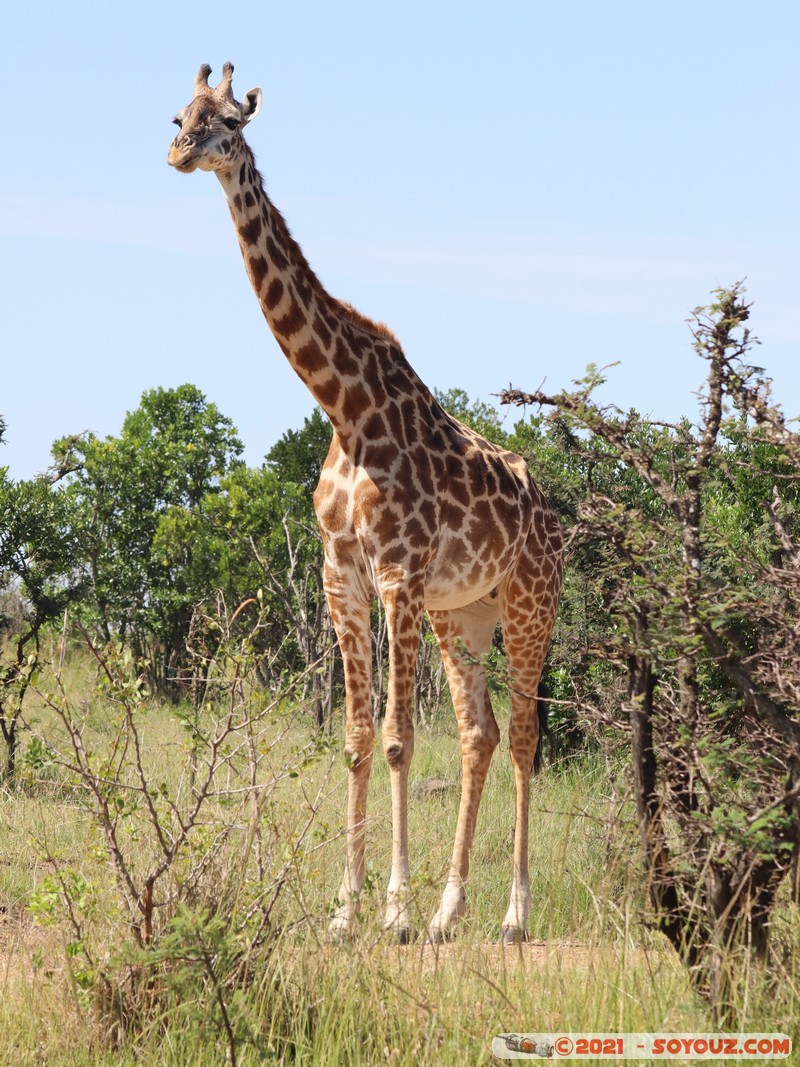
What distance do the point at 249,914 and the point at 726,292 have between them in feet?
10.0

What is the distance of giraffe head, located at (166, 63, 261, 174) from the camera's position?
21.5ft

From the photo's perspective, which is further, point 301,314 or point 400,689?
point 301,314

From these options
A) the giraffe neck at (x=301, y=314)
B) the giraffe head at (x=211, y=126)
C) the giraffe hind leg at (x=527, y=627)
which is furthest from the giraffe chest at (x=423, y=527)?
the giraffe head at (x=211, y=126)

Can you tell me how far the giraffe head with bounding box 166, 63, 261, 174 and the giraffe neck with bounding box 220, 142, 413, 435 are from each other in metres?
0.12

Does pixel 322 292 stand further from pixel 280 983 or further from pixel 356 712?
pixel 280 983

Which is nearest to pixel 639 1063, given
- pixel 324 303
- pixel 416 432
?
pixel 416 432

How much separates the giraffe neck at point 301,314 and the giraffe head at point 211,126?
12cm

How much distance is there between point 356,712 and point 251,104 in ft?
11.0

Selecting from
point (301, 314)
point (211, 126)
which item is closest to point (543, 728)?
point (301, 314)

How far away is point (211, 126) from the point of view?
264 inches

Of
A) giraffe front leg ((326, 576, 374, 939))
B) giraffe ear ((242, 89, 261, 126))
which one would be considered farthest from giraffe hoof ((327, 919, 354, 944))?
giraffe ear ((242, 89, 261, 126))

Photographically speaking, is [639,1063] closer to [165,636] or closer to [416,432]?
[416,432]

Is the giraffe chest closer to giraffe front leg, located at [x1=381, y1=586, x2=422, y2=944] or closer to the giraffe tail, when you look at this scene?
giraffe front leg, located at [x1=381, y1=586, x2=422, y2=944]

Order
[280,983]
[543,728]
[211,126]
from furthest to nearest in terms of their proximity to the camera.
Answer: [543,728] → [211,126] → [280,983]
